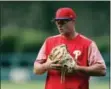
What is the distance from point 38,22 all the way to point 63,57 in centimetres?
757

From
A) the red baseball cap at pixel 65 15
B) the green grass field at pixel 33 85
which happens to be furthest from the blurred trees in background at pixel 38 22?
the red baseball cap at pixel 65 15

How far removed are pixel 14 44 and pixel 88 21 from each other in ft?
6.03

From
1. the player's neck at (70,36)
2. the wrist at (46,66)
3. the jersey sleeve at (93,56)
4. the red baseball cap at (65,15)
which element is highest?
the red baseball cap at (65,15)

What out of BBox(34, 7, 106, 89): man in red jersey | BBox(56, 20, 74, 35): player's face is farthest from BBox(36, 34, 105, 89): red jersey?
BBox(56, 20, 74, 35): player's face

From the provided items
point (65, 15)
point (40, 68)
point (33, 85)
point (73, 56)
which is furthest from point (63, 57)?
point (33, 85)

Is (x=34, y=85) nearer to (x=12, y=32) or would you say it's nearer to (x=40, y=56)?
(x=12, y=32)

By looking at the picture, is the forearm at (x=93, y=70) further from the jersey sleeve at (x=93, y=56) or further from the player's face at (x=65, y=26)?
the player's face at (x=65, y=26)

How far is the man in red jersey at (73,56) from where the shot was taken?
12.5ft

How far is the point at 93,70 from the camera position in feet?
12.5

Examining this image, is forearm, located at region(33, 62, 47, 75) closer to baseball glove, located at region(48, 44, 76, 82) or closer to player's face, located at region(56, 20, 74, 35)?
baseball glove, located at region(48, 44, 76, 82)

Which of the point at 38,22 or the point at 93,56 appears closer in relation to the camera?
the point at 93,56

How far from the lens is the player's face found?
12.3ft

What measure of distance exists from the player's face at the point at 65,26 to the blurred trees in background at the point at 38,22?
21.8 ft

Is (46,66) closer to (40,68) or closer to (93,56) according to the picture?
(40,68)
